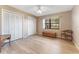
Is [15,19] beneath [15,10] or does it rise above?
beneath

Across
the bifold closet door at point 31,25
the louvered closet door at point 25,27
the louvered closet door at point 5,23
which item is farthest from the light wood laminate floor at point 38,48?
the bifold closet door at point 31,25

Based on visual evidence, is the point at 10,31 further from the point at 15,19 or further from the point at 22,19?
the point at 22,19

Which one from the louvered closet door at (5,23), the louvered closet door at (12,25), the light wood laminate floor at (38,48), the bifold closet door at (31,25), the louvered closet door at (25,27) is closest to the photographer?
the light wood laminate floor at (38,48)

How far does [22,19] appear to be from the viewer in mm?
6574

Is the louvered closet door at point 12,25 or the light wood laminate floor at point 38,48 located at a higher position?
the louvered closet door at point 12,25

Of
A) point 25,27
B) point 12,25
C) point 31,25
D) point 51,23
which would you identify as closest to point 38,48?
point 12,25

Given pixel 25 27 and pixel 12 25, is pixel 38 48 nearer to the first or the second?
pixel 12 25

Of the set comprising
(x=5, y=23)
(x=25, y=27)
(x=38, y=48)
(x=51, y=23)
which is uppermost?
(x=51, y=23)

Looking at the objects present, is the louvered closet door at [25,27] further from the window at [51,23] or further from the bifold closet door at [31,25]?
the window at [51,23]

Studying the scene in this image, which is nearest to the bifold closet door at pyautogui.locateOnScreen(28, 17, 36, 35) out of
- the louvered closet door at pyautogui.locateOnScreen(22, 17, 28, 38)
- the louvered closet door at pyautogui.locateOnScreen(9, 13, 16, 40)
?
the louvered closet door at pyautogui.locateOnScreen(22, 17, 28, 38)

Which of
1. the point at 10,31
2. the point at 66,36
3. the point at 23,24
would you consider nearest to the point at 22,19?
the point at 23,24

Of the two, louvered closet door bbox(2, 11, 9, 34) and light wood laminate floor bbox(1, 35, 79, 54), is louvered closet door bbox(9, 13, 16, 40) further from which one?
light wood laminate floor bbox(1, 35, 79, 54)

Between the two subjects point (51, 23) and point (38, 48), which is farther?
point (51, 23)
